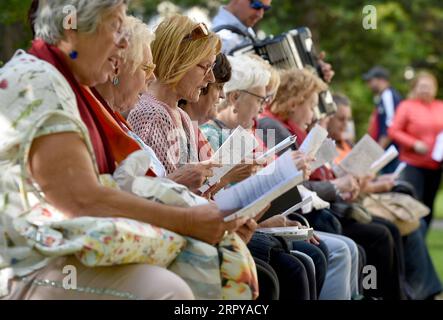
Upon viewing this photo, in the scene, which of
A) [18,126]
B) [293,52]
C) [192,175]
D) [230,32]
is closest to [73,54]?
[18,126]

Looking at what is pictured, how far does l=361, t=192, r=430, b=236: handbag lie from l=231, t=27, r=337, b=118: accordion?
3.34 feet

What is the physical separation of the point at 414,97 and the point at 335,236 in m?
7.32

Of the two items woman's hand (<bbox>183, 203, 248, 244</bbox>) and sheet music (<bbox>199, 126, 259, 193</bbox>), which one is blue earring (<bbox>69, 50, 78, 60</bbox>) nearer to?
woman's hand (<bbox>183, 203, 248, 244</bbox>)

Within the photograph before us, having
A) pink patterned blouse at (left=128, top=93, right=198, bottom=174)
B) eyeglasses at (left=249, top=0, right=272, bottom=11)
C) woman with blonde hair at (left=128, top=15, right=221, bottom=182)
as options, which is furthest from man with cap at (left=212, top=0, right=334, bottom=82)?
pink patterned blouse at (left=128, top=93, right=198, bottom=174)

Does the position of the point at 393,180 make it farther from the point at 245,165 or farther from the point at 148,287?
the point at 148,287

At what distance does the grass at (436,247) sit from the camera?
11516mm

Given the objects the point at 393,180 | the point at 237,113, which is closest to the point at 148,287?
the point at 237,113

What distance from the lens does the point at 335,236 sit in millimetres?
6742

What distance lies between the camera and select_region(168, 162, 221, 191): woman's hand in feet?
15.4

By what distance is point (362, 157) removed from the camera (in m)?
7.94

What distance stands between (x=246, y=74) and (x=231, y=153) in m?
1.67

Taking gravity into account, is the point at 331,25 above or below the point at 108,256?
below

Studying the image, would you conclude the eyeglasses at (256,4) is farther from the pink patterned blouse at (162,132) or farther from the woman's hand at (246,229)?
the woman's hand at (246,229)

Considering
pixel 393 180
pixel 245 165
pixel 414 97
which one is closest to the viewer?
pixel 245 165
